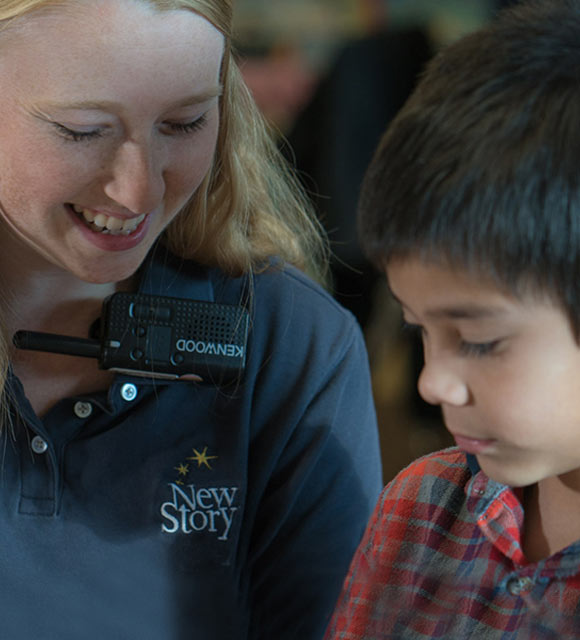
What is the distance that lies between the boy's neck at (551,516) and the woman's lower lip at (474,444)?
0.31 feet

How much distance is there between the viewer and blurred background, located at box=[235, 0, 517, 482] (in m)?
2.54

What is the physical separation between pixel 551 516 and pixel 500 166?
32 centimetres

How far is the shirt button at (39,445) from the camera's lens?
105 cm

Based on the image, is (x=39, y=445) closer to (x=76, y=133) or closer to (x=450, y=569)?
(x=76, y=133)

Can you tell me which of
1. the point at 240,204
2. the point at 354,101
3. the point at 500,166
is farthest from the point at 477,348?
the point at 354,101

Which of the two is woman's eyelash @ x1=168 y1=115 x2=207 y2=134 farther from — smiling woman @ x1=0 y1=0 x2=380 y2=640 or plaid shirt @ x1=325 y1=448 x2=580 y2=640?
plaid shirt @ x1=325 y1=448 x2=580 y2=640

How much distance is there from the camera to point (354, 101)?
2555 mm

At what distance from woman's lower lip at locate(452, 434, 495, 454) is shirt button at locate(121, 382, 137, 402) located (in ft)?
1.34

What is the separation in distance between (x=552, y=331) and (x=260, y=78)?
7.91ft

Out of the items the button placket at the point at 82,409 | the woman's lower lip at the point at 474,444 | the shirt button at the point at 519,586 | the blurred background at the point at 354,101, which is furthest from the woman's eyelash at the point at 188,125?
the blurred background at the point at 354,101

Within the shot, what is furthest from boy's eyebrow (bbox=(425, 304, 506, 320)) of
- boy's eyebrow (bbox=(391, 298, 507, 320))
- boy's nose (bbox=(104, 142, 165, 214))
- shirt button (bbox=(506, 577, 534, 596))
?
boy's nose (bbox=(104, 142, 165, 214))

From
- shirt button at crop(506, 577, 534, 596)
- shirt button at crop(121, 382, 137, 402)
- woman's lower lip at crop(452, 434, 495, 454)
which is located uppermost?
shirt button at crop(121, 382, 137, 402)

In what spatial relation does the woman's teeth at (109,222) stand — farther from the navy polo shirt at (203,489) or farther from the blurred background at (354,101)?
the blurred background at (354,101)

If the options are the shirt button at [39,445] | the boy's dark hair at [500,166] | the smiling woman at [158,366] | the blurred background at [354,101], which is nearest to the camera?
the boy's dark hair at [500,166]
